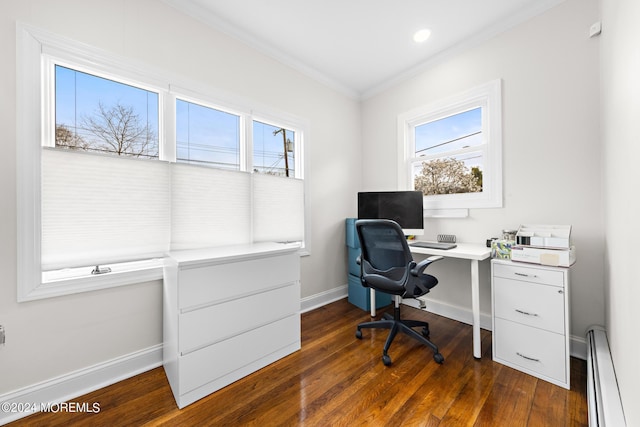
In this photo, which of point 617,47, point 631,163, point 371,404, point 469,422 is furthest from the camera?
point 371,404

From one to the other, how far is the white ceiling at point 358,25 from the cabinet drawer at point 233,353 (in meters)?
2.44

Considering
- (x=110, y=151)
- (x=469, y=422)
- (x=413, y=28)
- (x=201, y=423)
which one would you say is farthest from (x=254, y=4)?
(x=469, y=422)

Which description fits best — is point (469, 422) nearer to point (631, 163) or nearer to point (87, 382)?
point (631, 163)

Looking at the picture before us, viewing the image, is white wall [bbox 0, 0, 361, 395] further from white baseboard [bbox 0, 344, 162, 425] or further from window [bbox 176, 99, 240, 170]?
window [bbox 176, 99, 240, 170]

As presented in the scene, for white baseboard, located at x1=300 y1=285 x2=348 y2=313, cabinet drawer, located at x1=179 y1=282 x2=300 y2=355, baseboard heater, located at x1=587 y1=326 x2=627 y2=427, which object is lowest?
white baseboard, located at x1=300 y1=285 x2=348 y2=313

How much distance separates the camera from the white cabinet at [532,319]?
5.13ft

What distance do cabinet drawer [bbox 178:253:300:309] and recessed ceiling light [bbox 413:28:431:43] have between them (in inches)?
91.4

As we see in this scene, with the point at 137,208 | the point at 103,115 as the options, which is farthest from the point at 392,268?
the point at 103,115

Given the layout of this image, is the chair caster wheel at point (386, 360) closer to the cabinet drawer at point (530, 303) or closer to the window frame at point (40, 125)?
the cabinet drawer at point (530, 303)

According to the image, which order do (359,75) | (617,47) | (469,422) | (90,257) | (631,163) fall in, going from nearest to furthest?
(631,163), (617,47), (469,422), (90,257), (359,75)

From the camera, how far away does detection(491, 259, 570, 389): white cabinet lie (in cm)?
156

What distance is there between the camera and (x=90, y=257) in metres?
1.57

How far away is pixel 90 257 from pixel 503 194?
126 inches

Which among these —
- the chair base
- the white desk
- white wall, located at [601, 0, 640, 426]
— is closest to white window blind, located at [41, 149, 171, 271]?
the chair base
